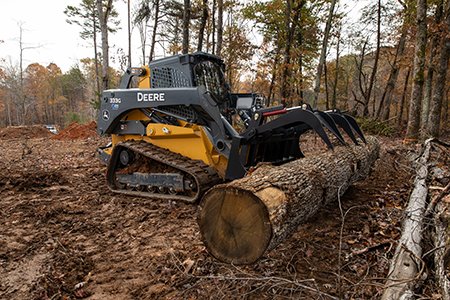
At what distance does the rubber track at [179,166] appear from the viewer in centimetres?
493

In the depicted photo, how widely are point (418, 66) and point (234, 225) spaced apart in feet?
36.0

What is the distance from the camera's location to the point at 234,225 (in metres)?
2.50

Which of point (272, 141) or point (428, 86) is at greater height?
point (428, 86)

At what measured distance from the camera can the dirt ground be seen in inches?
106

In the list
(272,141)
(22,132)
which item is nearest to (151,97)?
(272,141)

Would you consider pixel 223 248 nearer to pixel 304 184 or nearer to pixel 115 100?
pixel 304 184

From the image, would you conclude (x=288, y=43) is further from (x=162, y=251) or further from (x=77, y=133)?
(x=162, y=251)

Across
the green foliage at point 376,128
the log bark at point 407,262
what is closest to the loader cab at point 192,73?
the log bark at point 407,262

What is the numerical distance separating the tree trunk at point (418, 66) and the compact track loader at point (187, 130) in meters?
Result: 6.87

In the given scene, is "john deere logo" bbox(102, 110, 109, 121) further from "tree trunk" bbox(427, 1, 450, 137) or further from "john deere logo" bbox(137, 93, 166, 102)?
"tree trunk" bbox(427, 1, 450, 137)

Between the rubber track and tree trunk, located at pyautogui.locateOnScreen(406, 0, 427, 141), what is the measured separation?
9.11 m

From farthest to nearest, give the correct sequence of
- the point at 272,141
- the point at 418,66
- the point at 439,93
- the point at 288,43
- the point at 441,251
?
the point at 288,43, the point at 439,93, the point at 418,66, the point at 272,141, the point at 441,251

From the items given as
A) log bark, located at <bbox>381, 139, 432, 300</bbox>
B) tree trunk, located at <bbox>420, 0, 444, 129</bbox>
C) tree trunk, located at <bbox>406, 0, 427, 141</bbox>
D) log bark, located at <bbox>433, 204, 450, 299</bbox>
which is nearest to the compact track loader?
log bark, located at <bbox>381, 139, 432, 300</bbox>

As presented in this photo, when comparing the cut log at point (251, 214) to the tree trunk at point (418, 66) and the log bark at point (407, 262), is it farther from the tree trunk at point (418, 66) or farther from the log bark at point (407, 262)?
the tree trunk at point (418, 66)
